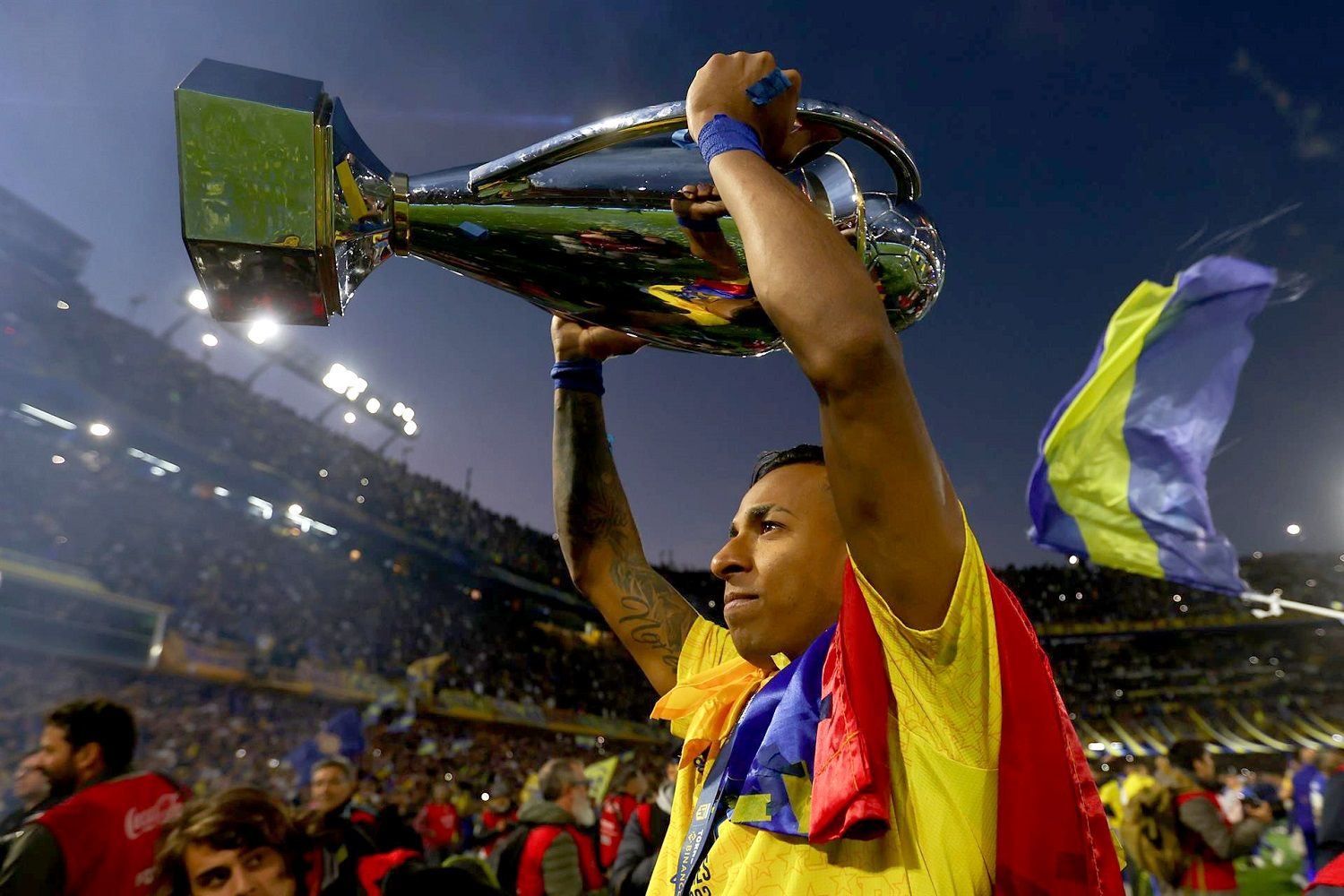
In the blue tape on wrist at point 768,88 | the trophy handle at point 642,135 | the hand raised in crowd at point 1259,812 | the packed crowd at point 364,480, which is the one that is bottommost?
the hand raised in crowd at point 1259,812

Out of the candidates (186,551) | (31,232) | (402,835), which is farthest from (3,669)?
(402,835)

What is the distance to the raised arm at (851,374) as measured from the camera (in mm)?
950

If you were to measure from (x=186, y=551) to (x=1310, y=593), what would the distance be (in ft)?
132

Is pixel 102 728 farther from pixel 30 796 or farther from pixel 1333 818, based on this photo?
pixel 1333 818

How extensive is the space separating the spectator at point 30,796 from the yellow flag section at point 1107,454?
628 cm

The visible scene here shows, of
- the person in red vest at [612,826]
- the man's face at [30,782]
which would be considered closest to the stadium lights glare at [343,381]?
the person in red vest at [612,826]

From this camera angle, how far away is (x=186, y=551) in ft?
76.1

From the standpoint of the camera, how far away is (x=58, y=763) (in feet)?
12.3

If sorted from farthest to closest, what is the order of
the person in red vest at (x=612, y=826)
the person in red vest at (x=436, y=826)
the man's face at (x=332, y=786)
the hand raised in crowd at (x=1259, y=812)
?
the person in red vest at (x=436, y=826) → the person in red vest at (x=612, y=826) → the hand raised in crowd at (x=1259, y=812) → the man's face at (x=332, y=786)

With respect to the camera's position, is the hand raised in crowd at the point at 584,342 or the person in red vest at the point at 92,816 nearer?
the hand raised in crowd at the point at 584,342

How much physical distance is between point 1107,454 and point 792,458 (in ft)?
19.4

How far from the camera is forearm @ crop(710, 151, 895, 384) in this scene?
947mm

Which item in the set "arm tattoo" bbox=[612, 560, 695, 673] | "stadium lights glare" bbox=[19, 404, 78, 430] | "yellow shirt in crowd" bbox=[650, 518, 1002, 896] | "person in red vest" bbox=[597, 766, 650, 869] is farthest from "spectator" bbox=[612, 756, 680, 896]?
"stadium lights glare" bbox=[19, 404, 78, 430]

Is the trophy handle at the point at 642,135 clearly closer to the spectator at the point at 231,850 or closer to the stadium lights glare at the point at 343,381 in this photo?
the spectator at the point at 231,850
